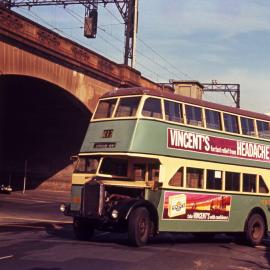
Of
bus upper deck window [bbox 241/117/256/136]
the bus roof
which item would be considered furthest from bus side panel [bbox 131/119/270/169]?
bus upper deck window [bbox 241/117/256/136]

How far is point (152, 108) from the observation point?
15492 mm

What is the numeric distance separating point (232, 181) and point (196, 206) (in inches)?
73.8

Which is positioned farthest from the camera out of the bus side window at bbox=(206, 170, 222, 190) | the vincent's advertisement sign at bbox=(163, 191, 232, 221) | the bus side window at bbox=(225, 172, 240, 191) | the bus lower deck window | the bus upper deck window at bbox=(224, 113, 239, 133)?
the bus upper deck window at bbox=(224, 113, 239, 133)

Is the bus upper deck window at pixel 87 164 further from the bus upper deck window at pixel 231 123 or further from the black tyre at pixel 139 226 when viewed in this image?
the bus upper deck window at pixel 231 123

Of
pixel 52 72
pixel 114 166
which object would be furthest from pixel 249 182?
pixel 52 72

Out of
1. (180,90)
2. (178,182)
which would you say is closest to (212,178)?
(178,182)

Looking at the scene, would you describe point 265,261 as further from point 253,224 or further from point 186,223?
point 253,224

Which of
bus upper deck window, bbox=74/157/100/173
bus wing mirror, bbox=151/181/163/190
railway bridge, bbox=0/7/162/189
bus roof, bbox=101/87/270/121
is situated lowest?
bus wing mirror, bbox=151/181/163/190

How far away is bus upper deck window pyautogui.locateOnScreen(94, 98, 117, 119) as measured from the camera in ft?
52.9

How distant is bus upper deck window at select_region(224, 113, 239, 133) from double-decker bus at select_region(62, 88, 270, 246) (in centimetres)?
3

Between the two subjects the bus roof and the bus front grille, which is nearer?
the bus front grille

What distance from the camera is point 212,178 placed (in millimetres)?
16750

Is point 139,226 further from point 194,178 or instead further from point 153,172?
point 194,178

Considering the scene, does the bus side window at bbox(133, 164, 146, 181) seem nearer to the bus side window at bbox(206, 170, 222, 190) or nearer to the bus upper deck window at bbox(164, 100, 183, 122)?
the bus upper deck window at bbox(164, 100, 183, 122)
